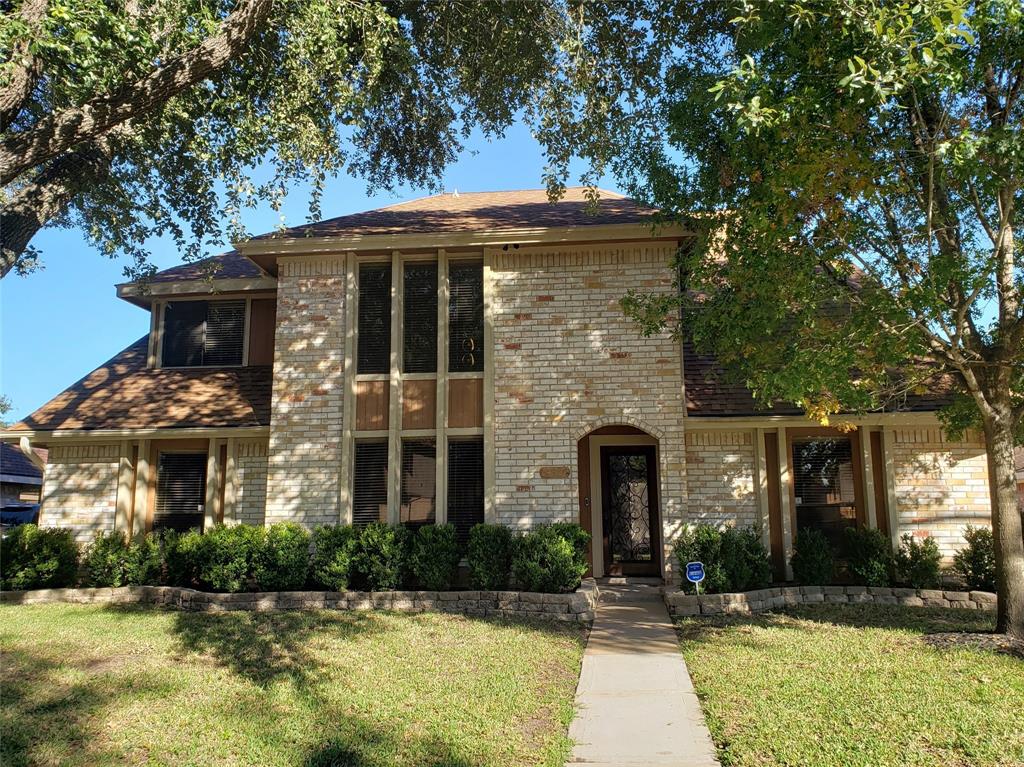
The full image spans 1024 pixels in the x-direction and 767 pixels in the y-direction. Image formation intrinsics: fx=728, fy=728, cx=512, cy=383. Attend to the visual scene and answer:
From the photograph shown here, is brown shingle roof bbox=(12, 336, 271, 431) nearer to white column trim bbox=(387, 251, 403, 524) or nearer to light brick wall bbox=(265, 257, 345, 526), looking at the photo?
light brick wall bbox=(265, 257, 345, 526)

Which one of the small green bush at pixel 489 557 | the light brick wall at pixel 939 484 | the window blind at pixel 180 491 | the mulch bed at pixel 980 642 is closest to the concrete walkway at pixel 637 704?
the small green bush at pixel 489 557

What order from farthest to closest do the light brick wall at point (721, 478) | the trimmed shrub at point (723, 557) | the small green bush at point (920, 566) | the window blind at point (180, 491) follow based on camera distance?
the window blind at point (180, 491) → the light brick wall at point (721, 478) → the small green bush at point (920, 566) → the trimmed shrub at point (723, 557)

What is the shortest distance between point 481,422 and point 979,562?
7.30 meters

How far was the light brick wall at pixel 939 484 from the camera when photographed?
36.4 feet

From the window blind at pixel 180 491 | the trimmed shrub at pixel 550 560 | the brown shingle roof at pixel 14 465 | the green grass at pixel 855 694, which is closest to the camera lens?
the green grass at pixel 855 694

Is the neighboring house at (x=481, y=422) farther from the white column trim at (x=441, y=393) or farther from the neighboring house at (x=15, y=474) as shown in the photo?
the neighboring house at (x=15, y=474)

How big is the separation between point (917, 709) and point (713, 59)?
28.4 ft

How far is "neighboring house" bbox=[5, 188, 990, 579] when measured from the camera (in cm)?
1103

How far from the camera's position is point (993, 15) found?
668 cm

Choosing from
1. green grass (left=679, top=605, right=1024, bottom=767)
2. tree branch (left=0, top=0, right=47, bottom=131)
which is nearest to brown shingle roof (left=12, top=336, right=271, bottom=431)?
tree branch (left=0, top=0, right=47, bottom=131)

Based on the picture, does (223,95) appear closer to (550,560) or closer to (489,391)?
(489,391)

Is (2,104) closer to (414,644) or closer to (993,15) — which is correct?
(414,644)

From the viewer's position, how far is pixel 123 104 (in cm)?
618

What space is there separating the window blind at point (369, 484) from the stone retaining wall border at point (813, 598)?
448 cm
